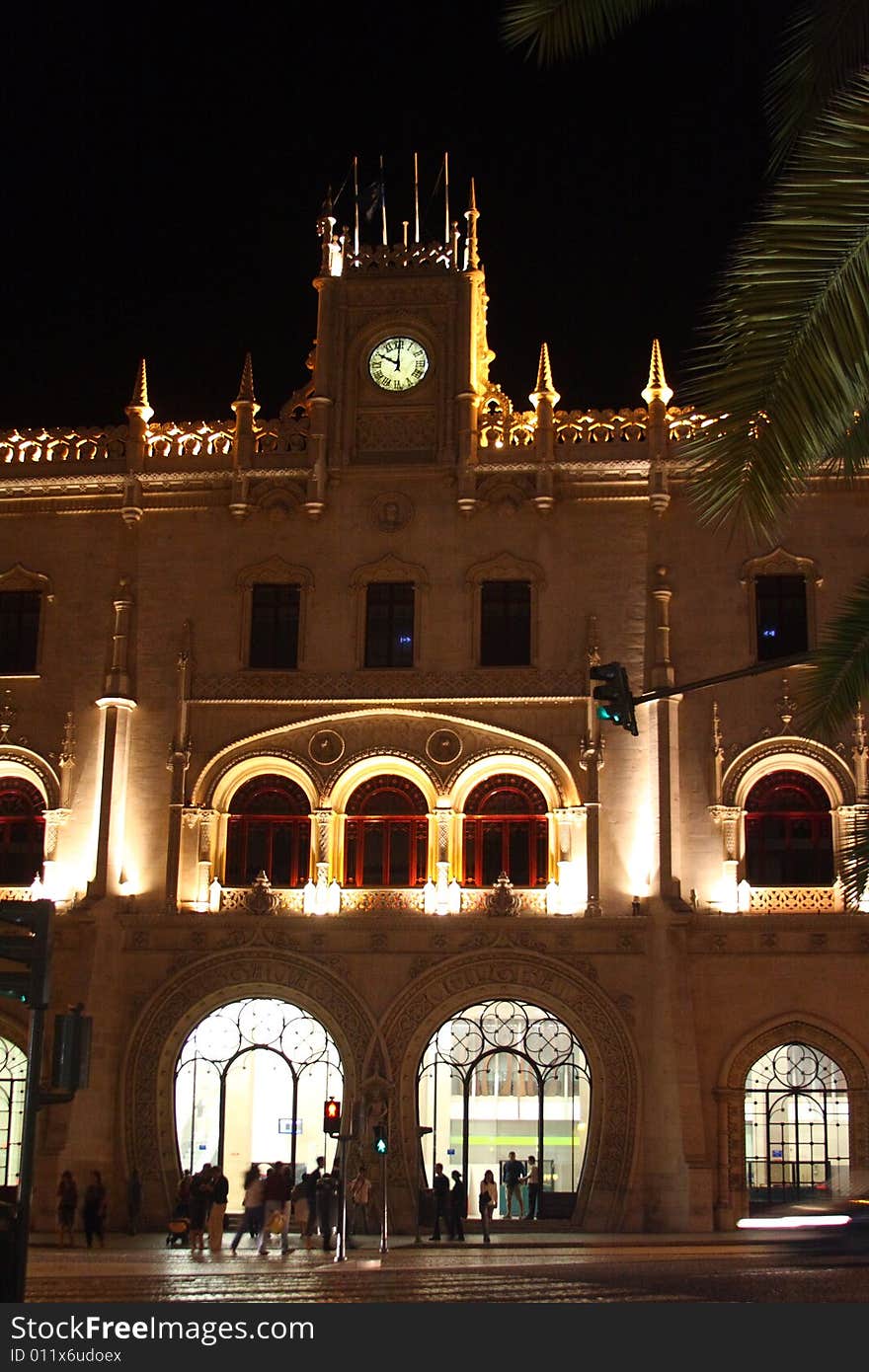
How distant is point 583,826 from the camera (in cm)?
3391

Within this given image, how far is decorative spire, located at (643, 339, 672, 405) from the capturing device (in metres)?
35.7

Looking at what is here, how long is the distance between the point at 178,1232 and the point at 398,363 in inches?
715

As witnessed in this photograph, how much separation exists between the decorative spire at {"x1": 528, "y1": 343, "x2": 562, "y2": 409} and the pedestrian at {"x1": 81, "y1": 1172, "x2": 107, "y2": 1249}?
58.4 ft

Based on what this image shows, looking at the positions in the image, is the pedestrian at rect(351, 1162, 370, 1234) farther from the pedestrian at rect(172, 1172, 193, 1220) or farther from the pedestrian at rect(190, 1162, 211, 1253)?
the pedestrian at rect(172, 1172, 193, 1220)

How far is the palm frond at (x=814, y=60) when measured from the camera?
10.5m

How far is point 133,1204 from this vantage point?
105 ft

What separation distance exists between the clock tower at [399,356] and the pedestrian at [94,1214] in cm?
1518

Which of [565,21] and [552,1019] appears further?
[552,1019]

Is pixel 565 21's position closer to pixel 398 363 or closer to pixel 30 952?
pixel 30 952

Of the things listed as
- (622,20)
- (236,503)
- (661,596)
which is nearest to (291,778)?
(236,503)

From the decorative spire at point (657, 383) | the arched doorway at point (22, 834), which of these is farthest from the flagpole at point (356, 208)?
the arched doorway at point (22, 834)

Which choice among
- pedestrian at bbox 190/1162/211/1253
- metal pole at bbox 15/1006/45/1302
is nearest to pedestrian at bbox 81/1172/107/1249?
pedestrian at bbox 190/1162/211/1253

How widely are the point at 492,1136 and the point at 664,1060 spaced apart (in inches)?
145

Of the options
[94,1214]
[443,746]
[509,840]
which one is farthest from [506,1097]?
[94,1214]
